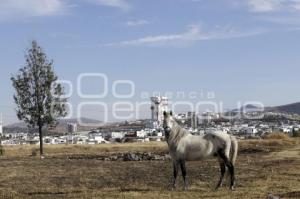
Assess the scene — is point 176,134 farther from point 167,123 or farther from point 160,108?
point 160,108

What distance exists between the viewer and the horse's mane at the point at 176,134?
19031mm

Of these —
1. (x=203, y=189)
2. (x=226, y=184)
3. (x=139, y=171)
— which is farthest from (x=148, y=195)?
(x=139, y=171)

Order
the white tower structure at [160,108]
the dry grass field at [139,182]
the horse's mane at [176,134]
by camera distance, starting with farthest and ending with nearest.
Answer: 1. the white tower structure at [160,108]
2. the horse's mane at [176,134]
3. the dry grass field at [139,182]

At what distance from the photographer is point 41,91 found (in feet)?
169

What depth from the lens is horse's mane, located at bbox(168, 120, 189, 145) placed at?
19.0 m

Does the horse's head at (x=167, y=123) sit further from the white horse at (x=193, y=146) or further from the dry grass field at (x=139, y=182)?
the dry grass field at (x=139, y=182)

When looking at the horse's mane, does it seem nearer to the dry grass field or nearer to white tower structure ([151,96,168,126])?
white tower structure ([151,96,168,126])

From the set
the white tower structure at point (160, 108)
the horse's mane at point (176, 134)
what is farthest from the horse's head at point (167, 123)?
the white tower structure at point (160, 108)

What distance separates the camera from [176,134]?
1912cm

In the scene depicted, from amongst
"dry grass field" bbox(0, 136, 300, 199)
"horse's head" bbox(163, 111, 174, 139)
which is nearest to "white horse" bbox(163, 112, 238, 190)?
"horse's head" bbox(163, 111, 174, 139)

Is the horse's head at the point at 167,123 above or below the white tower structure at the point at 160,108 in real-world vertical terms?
below

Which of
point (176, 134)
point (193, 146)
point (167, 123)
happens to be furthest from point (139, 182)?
point (167, 123)

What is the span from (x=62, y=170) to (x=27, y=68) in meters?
26.8

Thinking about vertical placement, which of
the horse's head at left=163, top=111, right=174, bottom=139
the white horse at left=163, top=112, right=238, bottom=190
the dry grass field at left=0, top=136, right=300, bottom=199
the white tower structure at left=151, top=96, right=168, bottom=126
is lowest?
the dry grass field at left=0, top=136, right=300, bottom=199
